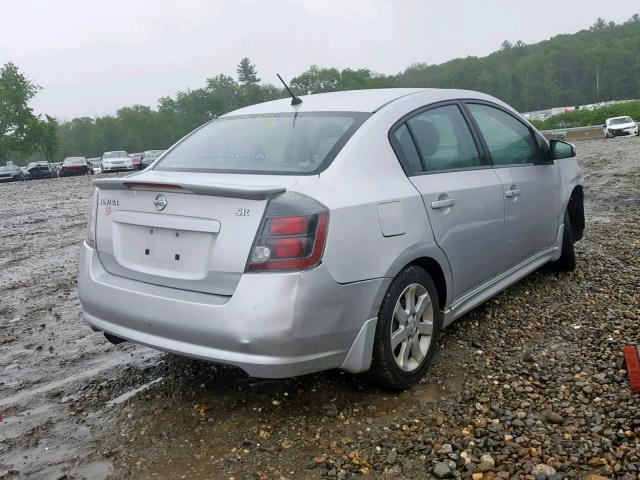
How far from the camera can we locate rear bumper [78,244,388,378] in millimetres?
2627

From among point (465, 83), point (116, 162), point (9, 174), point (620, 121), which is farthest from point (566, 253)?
point (465, 83)

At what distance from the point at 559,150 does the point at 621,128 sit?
104ft

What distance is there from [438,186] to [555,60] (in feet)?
400

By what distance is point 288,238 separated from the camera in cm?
265

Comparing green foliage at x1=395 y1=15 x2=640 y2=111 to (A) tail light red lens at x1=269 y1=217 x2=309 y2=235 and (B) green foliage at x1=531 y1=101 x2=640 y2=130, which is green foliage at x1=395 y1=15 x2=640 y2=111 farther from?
(A) tail light red lens at x1=269 y1=217 x2=309 y2=235

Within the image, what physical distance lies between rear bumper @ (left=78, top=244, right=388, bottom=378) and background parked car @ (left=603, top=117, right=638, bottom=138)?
3409 cm

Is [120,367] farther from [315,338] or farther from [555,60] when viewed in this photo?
[555,60]

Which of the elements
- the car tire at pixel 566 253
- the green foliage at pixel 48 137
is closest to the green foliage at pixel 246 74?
the green foliage at pixel 48 137

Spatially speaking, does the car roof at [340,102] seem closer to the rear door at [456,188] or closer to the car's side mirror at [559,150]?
the rear door at [456,188]

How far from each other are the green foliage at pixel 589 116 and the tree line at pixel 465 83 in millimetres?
32088

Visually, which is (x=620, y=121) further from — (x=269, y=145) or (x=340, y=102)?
(x=269, y=145)

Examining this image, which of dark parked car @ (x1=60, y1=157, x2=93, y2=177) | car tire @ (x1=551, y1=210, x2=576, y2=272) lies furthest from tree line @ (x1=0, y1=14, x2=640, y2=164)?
car tire @ (x1=551, y1=210, x2=576, y2=272)

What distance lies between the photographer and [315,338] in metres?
2.72

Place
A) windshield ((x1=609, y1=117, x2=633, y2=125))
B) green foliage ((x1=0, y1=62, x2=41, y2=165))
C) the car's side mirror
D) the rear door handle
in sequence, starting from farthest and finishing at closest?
green foliage ((x1=0, y1=62, x2=41, y2=165)) < windshield ((x1=609, y1=117, x2=633, y2=125)) < the car's side mirror < the rear door handle
